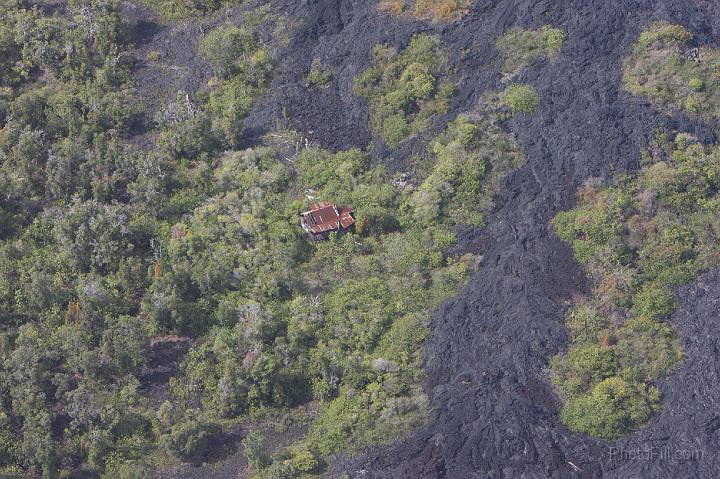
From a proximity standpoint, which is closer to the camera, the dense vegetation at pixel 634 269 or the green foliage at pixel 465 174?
the dense vegetation at pixel 634 269

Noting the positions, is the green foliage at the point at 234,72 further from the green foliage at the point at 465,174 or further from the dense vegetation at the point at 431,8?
the green foliage at the point at 465,174

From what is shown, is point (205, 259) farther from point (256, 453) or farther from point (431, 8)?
point (431, 8)

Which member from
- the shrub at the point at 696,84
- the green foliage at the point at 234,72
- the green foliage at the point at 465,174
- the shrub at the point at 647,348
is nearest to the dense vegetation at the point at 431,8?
the green foliage at the point at 234,72

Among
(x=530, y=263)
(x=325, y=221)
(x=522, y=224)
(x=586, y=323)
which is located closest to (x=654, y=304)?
(x=586, y=323)

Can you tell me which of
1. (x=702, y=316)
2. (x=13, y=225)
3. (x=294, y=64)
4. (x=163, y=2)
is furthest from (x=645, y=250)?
(x=163, y=2)

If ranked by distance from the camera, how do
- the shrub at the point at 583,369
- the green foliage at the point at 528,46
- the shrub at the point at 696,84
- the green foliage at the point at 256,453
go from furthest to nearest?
the green foliage at the point at 528,46 < the shrub at the point at 696,84 < the shrub at the point at 583,369 < the green foliage at the point at 256,453

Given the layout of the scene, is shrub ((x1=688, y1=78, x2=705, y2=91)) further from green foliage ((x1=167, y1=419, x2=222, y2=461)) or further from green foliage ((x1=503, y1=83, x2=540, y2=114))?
green foliage ((x1=167, y1=419, x2=222, y2=461))

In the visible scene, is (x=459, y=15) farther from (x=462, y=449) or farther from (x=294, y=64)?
(x=462, y=449)
